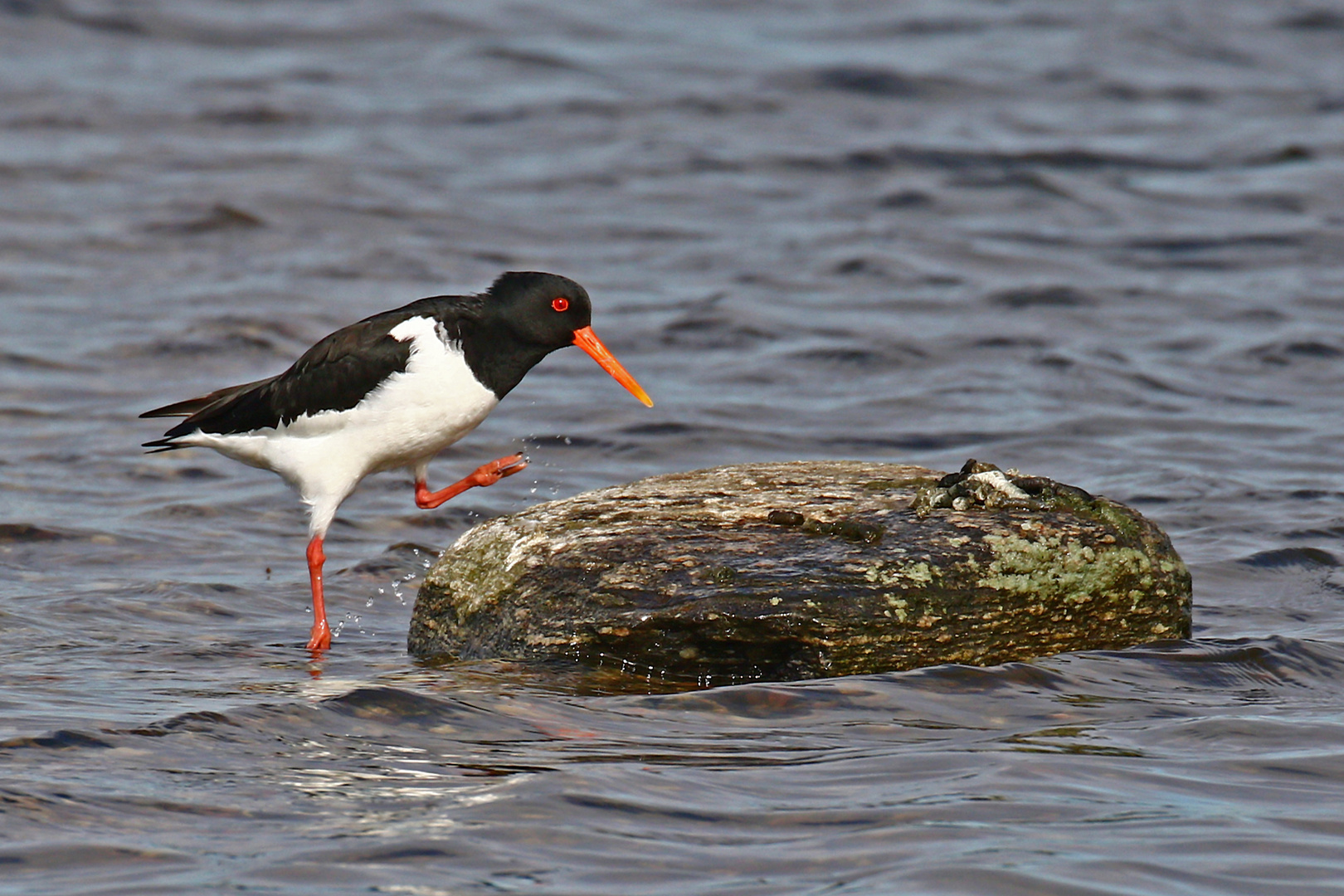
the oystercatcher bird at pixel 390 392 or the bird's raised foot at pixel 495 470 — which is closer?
the oystercatcher bird at pixel 390 392

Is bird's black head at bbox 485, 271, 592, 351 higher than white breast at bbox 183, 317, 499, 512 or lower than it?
higher

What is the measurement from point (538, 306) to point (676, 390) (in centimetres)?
402

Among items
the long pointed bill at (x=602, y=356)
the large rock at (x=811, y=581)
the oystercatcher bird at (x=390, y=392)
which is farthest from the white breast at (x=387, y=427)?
the large rock at (x=811, y=581)

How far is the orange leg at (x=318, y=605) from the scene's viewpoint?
21.2ft

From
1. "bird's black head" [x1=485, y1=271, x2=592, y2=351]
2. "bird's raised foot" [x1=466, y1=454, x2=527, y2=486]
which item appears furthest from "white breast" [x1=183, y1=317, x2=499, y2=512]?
"bird's black head" [x1=485, y1=271, x2=592, y2=351]

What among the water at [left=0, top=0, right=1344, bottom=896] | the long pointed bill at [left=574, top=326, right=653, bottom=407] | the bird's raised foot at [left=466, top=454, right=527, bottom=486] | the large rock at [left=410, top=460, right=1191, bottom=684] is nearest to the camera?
the water at [left=0, top=0, right=1344, bottom=896]

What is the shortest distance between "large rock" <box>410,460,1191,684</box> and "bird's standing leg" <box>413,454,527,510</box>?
56 cm

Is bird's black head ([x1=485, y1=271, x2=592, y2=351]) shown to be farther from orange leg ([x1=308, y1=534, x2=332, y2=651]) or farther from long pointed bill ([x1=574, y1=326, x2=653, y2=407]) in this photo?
orange leg ([x1=308, y1=534, x2=332, y2=651])

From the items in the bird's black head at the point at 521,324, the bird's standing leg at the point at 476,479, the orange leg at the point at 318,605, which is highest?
the bird's black head at the point at 521,324

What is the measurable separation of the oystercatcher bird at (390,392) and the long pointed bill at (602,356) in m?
0.01

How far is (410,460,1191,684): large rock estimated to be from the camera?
5.59m

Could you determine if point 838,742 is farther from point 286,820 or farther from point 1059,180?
point 1059,180

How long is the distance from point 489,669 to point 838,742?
139 cm

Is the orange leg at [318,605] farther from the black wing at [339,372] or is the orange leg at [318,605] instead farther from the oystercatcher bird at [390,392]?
the black wing at [339,372]
